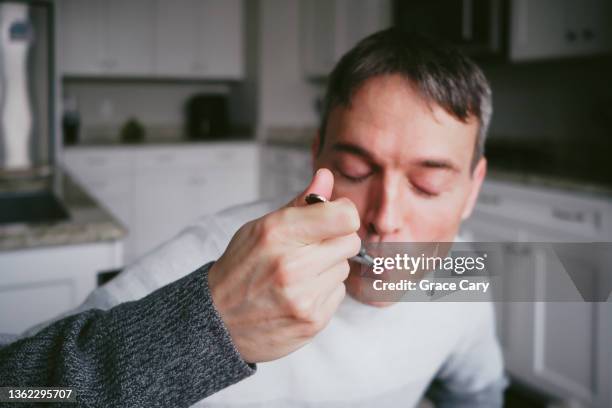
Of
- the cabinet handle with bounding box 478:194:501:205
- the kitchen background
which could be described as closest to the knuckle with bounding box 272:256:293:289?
the kitchen background

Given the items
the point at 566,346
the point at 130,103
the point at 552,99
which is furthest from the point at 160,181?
the point at 566,346

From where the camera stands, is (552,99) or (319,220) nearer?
(319,220)

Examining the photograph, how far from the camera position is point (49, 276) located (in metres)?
1.23

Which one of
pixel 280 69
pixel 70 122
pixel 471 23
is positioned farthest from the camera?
pixel 280 69

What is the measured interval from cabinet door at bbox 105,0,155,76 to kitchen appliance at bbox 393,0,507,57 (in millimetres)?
2019

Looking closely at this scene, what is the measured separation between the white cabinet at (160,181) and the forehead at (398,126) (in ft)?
10.3

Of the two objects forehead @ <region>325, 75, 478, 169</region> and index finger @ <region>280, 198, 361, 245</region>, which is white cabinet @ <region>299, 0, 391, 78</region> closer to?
forehead @ <region>325, 75, 478, 169</region>

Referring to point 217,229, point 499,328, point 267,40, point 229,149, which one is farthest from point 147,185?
point 217,229

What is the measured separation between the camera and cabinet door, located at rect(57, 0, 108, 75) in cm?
357

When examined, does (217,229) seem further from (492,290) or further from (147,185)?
(147,185)

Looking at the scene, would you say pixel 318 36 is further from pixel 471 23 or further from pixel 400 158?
pixel 400 158

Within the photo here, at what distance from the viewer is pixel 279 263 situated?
0.34 m

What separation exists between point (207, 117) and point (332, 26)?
114 centimetres

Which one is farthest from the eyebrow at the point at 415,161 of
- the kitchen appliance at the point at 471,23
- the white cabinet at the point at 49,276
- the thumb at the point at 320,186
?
the kitchen appliance at the point at 471,23
